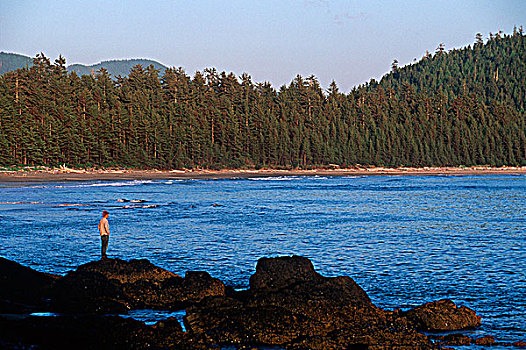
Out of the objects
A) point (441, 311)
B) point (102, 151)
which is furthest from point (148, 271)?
point (102, 151)

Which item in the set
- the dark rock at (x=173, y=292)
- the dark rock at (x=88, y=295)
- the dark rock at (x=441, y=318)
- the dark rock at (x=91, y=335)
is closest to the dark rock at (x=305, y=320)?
the dark rock at (x=441, y=318)

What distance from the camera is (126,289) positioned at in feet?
54.2

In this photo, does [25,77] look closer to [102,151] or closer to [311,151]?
[102,151]

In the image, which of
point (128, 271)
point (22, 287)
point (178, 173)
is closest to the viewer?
point (22, 287)

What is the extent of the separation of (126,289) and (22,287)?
2.87 metres

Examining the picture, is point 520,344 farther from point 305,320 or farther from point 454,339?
point 305,320

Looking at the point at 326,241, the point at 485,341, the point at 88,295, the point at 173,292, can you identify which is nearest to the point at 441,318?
the point at 485,341

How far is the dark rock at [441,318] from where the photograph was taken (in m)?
14.0

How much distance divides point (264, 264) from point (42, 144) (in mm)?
97633

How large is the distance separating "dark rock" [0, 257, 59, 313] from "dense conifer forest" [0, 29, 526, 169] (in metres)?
89.8

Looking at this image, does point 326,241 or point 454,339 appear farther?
point 326,241

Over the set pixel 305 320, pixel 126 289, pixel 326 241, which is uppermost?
pixel 305 320

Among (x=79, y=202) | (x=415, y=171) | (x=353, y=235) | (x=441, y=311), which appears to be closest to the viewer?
(x=441, y=311)

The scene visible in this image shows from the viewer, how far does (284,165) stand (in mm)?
148625
